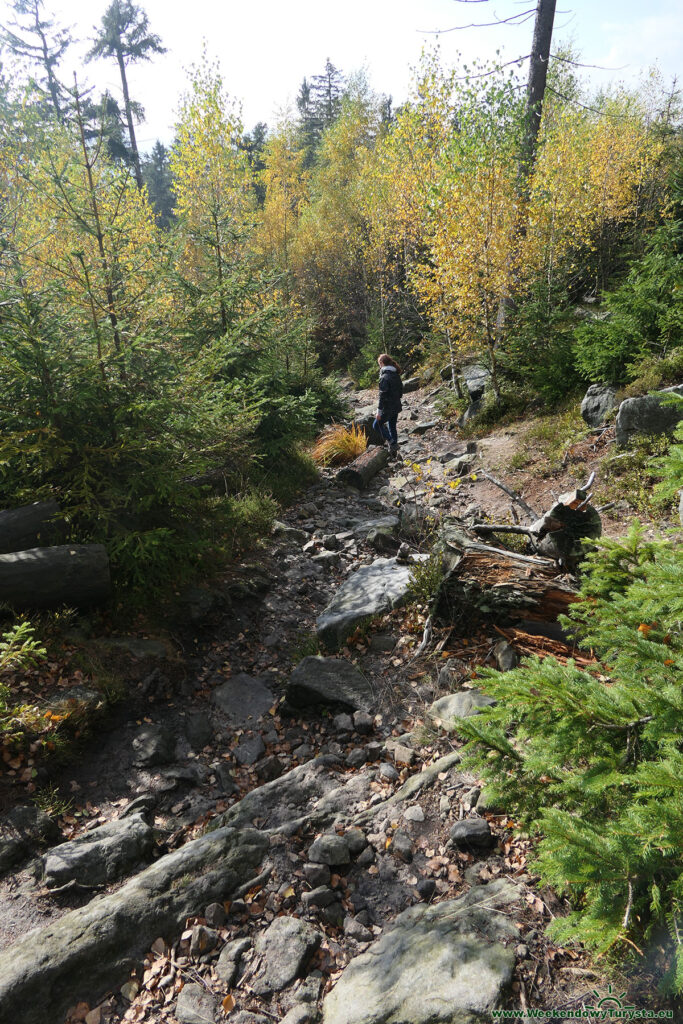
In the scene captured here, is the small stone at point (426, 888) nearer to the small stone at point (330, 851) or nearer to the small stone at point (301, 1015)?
the small stone at point (330, 851)

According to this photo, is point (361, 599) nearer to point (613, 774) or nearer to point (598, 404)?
point (613, 774)

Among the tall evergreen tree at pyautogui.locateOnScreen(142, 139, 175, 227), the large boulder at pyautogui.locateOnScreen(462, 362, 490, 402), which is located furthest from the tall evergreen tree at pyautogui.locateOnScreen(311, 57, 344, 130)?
the large boulder at pyautogui.locateOnScreen(462, 362, 490, 402)

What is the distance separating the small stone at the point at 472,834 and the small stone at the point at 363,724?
4.41 feet

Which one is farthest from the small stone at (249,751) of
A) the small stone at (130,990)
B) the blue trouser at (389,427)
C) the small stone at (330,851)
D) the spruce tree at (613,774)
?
the blue trouser at (389,427)

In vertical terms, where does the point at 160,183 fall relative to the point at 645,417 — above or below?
above

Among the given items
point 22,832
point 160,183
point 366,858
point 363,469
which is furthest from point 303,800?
point 160,183

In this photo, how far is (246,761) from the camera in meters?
4.28

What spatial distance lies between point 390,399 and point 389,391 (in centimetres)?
18

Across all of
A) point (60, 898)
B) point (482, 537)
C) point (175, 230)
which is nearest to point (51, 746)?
point (60, 898)

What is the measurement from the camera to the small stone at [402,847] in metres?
3.04

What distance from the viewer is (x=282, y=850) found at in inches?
127

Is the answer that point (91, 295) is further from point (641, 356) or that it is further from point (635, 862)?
point (641, 356)

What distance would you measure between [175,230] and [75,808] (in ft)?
18.9

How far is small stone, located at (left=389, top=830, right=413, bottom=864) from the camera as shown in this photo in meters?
3.04
